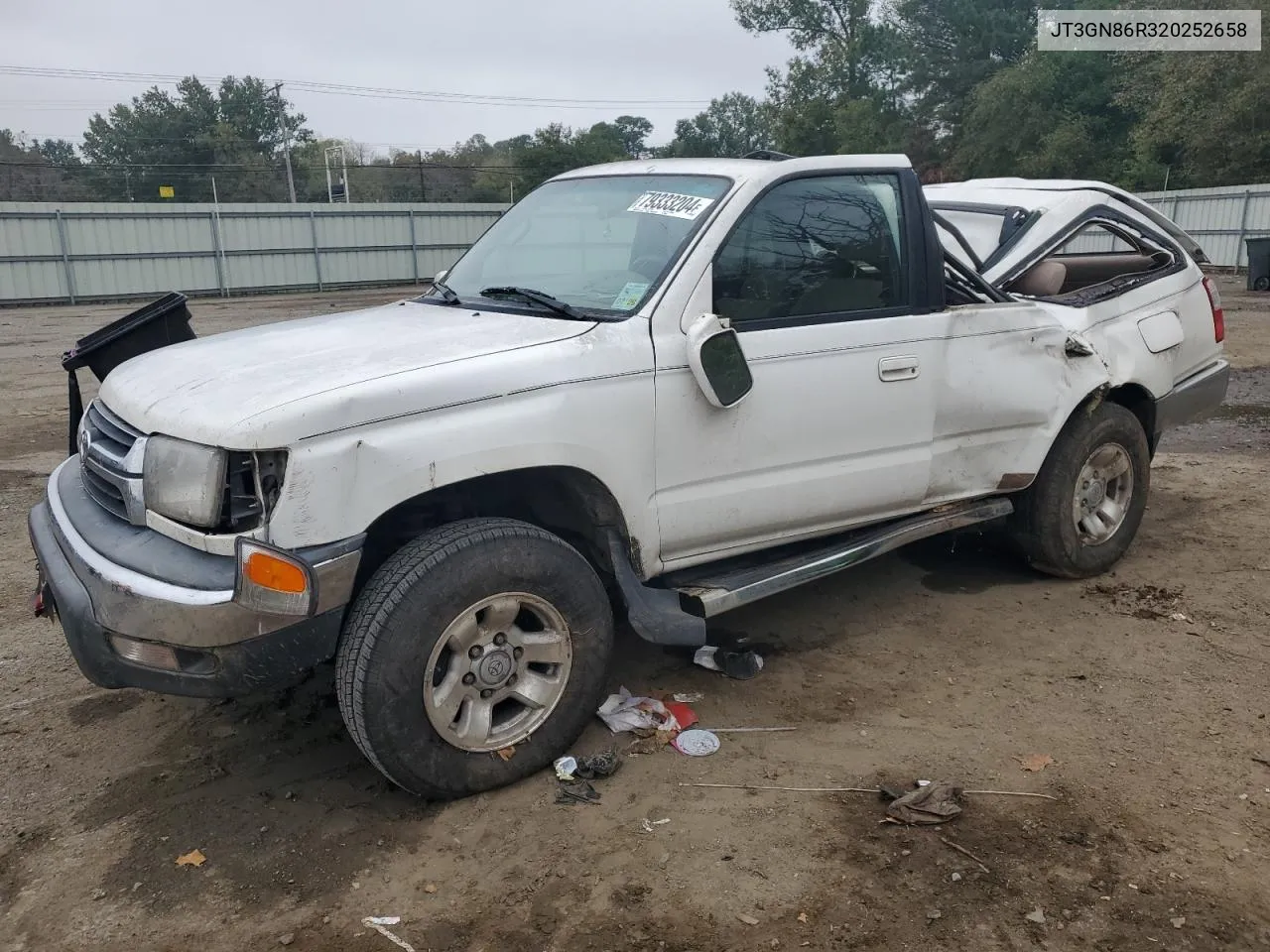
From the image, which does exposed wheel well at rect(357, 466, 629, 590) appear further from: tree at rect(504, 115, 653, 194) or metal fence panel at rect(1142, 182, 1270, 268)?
tree at rect(504, 115, 653, 194)

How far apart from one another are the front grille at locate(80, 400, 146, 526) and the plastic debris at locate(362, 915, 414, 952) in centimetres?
134

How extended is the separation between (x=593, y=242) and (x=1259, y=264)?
69.7ft

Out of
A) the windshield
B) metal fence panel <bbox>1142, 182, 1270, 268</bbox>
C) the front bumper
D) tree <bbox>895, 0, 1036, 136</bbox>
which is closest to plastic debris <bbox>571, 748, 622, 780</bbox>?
the front bumper

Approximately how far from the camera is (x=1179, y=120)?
3112 centimetres

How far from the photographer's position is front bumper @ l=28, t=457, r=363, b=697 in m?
2.78

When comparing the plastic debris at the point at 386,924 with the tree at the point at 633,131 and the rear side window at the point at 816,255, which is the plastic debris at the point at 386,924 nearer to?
the rear side window at the point at 816,255

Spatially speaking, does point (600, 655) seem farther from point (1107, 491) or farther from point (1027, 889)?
point (1107, 491)

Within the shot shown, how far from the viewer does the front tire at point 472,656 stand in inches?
117

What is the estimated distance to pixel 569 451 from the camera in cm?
323

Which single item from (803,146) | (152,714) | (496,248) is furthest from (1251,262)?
(803,146)

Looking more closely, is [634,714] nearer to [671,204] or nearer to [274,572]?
[274,572]

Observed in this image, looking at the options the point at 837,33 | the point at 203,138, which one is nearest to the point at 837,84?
the point at 837,33

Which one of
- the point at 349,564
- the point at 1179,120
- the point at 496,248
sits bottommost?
the point at 349,564

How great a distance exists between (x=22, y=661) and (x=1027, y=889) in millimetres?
3928
